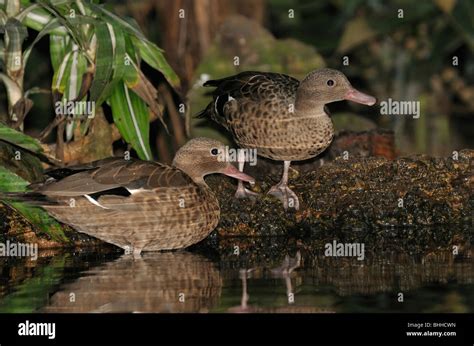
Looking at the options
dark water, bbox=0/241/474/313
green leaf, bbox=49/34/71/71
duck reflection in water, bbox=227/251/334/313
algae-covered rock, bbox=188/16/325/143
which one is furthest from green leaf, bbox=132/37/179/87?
duck reflection in water, bbox=227/251/334/313

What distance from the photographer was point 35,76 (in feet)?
46.0

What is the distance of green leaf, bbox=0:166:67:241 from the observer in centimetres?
912

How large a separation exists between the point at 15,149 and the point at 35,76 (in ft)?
13.6

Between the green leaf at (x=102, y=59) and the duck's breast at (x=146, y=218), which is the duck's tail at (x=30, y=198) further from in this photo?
the green leaf at (x=102, y=59)

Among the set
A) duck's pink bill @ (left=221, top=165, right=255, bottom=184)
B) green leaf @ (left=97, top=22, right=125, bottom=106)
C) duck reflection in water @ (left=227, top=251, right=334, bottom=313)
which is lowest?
duck reflection in water @ (left=227, top=251, right=334, bottom=313)

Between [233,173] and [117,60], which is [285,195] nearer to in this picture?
[233,173]

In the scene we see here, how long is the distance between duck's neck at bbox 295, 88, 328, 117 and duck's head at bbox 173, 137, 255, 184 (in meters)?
0.89

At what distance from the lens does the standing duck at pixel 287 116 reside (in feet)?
32.4

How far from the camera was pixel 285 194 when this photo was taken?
9734 millimetres

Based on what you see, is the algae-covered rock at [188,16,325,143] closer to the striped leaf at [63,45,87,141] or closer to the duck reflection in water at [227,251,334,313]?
the striped leaf at [63,45,87,141]

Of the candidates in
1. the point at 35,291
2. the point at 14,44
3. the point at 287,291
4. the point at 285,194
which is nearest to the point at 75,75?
the point at 14,44

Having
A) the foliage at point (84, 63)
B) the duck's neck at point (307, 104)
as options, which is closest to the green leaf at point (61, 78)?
the foliage at point (84, 63)
